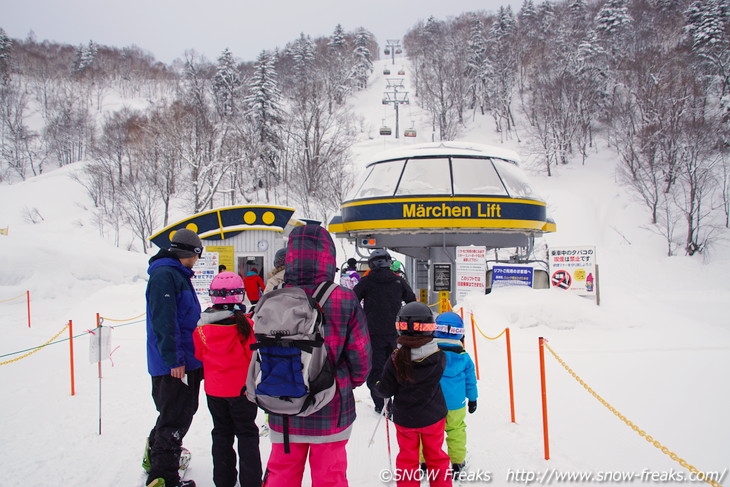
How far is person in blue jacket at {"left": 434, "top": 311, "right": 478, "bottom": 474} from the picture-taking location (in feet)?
10.5

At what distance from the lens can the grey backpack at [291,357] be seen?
6.91 ft

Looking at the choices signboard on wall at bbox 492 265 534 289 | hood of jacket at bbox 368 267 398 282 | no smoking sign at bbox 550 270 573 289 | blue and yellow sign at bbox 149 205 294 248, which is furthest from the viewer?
Answer: blue and yellow sign at bbox 149 205 294 248

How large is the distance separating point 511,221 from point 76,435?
322 inches

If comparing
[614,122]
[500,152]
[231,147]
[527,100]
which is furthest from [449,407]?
[527,100]

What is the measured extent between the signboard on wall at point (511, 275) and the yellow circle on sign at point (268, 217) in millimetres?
6261

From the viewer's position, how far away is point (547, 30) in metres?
48.4

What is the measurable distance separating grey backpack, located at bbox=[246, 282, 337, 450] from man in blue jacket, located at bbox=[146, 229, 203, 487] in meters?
1.16

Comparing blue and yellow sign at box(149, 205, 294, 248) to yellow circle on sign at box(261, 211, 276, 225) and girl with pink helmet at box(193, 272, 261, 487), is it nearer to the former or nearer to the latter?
yellow circle on sign at box(261, 211, 276, 225)

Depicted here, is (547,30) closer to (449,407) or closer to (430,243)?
(430,243)

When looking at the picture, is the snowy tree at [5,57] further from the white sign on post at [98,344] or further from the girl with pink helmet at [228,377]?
the girl with pink helmet at [228,377]

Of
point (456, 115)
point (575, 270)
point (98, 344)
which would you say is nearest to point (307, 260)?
point (98, 344)

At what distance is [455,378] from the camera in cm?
326

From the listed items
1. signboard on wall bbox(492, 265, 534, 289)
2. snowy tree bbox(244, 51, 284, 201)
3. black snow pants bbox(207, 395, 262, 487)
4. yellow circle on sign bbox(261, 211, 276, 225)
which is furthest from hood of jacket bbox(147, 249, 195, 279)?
snowy tree bbox(244, 51, 284, 201)

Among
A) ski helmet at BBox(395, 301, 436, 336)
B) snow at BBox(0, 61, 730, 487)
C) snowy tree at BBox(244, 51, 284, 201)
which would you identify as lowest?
snow at BBox(0, 61, 730, 487)
